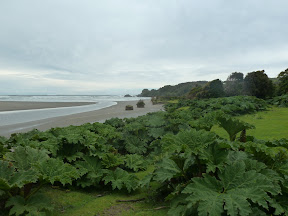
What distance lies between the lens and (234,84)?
137ft

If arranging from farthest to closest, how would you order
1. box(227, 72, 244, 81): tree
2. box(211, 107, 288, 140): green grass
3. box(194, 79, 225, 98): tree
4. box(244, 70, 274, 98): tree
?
box(227, 72, 244, 81): tree
box(194, 79, 225, 98): tree
box(244, 70, 274, 98): tree
box(211, 107, 288, 140): green grass

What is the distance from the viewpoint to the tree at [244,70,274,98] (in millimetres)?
32062

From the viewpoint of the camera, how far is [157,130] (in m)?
8.50

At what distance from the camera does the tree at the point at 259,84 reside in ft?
105

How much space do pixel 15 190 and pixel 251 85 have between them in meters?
35.8

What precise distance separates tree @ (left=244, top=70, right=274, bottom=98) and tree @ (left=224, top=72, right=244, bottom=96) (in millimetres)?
5311

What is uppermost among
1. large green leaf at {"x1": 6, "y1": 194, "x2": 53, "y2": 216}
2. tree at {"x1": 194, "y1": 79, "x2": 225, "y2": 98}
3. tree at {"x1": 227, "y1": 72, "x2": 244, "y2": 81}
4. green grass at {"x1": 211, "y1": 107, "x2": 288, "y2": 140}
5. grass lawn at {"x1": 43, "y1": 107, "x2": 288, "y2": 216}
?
tree at {"x1": 227, "y1": 72, "x2": 244, "y2": 81}

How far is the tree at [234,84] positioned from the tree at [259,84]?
531 cm

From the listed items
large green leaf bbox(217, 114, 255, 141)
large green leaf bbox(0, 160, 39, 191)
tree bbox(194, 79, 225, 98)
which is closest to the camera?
large green leaf bbox(0, 160, 39, 191)

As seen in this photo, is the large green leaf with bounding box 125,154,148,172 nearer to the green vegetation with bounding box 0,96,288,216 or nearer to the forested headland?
the forested headland

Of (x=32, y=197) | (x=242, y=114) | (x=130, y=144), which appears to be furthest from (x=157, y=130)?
(x=242, y=114)

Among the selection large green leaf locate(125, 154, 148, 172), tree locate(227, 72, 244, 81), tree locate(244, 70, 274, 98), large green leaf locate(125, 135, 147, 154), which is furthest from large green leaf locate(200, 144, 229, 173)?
tree locate(227, 72, 244, 81)

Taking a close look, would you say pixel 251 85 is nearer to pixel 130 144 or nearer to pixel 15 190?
pixel 130 144

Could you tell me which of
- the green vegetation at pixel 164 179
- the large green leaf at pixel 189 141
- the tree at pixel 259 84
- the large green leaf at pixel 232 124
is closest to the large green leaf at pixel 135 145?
the green vegetation at pixel 164 179
